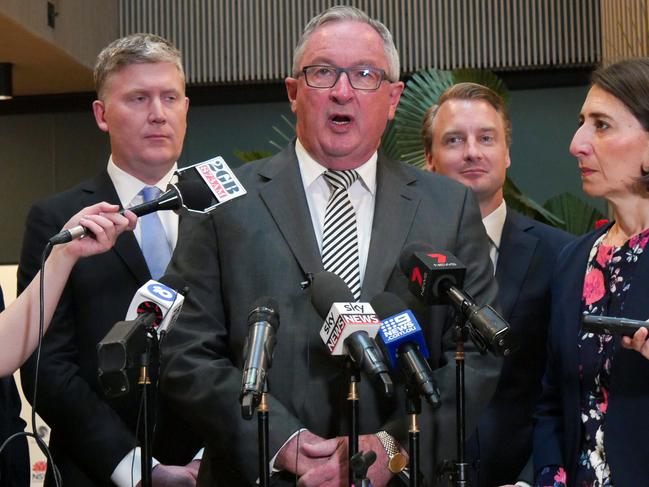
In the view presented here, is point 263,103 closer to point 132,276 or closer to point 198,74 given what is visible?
point 198,74

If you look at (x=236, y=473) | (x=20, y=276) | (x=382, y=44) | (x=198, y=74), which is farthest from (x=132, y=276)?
(x=198, y=74)

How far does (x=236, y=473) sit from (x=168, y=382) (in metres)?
0.32

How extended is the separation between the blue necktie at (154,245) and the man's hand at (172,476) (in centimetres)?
66

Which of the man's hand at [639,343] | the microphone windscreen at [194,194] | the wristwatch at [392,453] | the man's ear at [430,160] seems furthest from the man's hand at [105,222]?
the man's ear at [430,160]

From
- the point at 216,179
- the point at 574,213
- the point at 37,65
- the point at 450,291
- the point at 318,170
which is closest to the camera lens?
the point at 450,291

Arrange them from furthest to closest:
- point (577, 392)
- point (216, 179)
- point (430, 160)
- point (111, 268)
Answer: point (430, 160)
point (111, 268)
point (577, 392)
point (216, 179)

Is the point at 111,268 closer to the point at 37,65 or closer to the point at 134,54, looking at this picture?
the point at 134,54

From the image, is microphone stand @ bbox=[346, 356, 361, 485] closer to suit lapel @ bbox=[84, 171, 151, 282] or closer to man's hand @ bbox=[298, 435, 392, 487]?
man's hand @ bbox=[298, 435, 392, 487]

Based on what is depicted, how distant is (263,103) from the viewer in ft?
29.6

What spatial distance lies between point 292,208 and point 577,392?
39.3 inches

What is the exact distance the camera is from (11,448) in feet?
11.2

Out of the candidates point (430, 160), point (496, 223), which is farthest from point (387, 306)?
point (430, 160)

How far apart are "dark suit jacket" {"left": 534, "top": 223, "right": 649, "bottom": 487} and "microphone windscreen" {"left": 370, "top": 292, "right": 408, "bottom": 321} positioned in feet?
2.49

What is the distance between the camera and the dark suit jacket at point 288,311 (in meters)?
2.69
